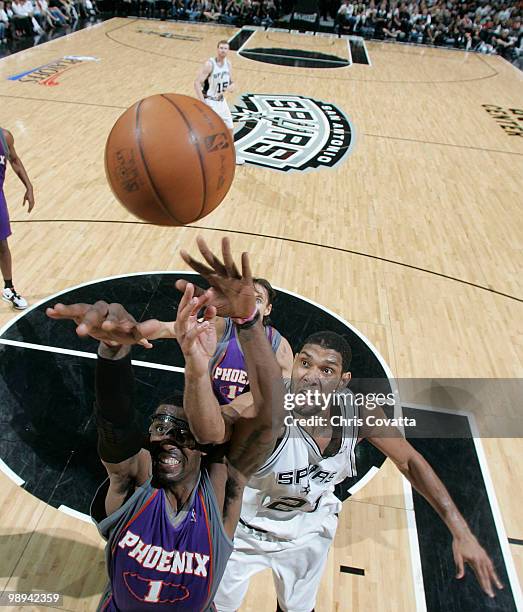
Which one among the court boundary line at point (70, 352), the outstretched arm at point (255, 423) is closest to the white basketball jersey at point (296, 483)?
the outstretched arm at point (255, 423)

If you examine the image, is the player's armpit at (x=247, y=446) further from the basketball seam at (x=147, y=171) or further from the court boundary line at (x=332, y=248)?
the court boundary line at (x=332, y=248)

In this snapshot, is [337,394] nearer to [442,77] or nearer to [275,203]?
[275,203]

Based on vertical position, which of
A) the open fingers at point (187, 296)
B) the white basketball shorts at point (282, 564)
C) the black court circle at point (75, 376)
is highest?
the open fingers at point (187, 296)

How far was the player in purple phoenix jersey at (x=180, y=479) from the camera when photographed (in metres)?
1.98

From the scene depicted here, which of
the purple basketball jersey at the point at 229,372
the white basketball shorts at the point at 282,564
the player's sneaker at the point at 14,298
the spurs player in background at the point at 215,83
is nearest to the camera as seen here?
the white basketball shorts at the point at 282,564

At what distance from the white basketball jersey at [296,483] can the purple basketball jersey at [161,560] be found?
53 centimetres

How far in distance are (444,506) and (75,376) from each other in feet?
10.5

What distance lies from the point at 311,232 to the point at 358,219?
3.05 ft

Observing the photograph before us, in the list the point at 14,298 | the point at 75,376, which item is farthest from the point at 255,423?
the point at 14,298

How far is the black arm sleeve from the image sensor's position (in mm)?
1880

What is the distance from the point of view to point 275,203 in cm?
790

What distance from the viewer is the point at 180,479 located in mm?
2189

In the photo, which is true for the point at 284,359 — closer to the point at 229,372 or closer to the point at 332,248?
the point at 229,372

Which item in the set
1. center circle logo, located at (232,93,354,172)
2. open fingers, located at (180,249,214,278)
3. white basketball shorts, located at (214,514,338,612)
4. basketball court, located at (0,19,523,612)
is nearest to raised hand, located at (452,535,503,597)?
white basketball shorts, located at (214,514,338,612)
